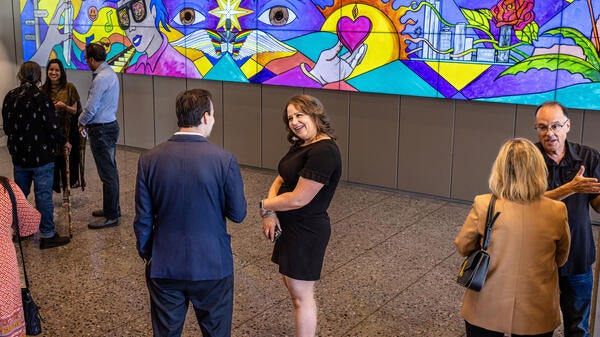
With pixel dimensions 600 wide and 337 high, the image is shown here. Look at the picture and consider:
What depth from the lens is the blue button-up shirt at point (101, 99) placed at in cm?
610

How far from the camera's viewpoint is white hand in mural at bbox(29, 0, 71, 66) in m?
10.4

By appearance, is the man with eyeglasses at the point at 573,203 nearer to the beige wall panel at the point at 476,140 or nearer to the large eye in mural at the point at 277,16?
the beige wall panel at the point at 476,140

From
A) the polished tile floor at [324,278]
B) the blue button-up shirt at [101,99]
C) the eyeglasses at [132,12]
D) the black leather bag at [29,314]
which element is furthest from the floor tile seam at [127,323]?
the eyeglasses at [132,12]

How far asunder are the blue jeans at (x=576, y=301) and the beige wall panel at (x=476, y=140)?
362 cm

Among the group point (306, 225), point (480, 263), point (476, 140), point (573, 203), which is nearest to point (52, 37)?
point (476, 140)

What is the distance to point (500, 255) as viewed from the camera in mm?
2900

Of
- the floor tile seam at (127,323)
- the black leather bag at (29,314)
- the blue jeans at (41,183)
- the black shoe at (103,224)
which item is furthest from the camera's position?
the black shoe at (103,224)

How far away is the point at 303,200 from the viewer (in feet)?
11.2

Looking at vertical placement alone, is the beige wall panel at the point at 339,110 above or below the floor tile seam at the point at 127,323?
above

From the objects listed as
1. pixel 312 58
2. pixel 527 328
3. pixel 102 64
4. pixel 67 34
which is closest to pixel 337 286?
pixel 527 328

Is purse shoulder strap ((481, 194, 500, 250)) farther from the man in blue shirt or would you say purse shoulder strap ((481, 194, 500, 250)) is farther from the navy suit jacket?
the man in blue shirt

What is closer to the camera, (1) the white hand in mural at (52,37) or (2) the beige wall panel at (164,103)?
(2) the beige wall panel at (164,103)

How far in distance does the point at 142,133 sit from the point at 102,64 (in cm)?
386

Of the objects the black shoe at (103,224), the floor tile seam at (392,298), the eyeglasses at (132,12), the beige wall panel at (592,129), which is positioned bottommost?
the floor tile seam at (392,298)
